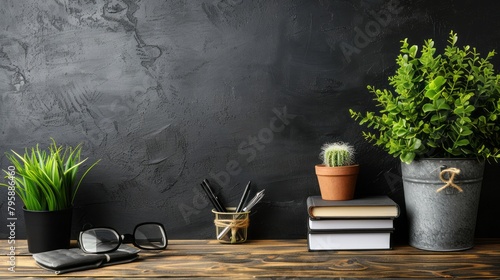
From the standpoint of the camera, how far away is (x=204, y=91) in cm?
146

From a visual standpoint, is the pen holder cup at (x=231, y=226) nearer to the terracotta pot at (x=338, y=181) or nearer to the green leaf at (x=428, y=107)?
the terracotta pot at (x=338, y=181)

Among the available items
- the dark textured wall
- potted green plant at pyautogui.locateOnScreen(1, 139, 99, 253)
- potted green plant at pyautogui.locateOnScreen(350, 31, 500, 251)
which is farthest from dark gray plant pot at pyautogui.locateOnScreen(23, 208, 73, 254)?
potted green plant at pyautogui.locateOnScreen(350, 31, 500, 251)

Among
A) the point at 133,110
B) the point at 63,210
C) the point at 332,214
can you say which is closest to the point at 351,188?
the point at 332,214

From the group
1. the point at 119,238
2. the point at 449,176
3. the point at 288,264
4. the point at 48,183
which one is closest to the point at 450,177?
the point at 449,176

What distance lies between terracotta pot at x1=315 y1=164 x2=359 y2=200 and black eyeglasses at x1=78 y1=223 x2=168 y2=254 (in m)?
0.47

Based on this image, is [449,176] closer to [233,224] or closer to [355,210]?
[355,210]

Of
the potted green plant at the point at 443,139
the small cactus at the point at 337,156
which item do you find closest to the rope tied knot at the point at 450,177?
the potted green plant at the point at 443,139

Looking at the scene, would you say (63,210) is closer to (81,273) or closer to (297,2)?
(81,273)

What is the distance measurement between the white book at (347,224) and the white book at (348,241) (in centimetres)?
2

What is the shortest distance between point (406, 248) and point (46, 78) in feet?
3.81

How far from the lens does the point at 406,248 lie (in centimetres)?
131

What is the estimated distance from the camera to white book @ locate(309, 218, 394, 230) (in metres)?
1.28

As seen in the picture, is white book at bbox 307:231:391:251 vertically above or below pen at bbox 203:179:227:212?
below

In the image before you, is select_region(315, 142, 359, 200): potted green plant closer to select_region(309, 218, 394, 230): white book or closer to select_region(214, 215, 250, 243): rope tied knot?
select_region(309, 218, 394, 230): white book
